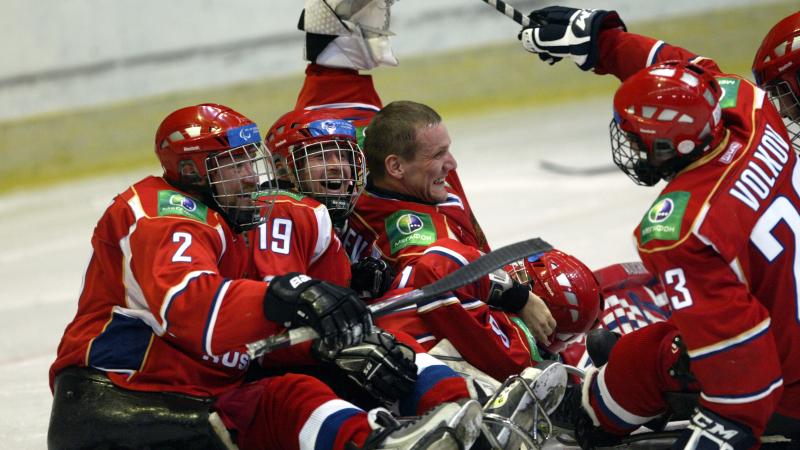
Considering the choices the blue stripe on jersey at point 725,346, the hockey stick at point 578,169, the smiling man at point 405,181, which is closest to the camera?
the blue stripe on jersey at point 725,346

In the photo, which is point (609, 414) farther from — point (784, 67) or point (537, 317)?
point (784, 67)

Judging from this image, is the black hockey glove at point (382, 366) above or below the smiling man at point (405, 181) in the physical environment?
below

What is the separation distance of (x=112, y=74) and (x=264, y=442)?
4203mm

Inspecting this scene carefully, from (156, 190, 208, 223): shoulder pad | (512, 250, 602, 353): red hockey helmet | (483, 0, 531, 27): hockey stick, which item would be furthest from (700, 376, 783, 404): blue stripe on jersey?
(483, 0, 531, 27): hockey stick

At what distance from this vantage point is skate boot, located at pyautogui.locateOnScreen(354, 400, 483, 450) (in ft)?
6.56

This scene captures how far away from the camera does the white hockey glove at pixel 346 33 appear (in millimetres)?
3359

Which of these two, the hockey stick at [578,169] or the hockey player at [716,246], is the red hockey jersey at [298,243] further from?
the hockey stick at [578,169]

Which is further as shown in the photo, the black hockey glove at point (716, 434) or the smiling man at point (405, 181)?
the smiling man at point (405, 181)

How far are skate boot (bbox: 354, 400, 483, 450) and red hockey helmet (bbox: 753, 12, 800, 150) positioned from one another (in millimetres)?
1133

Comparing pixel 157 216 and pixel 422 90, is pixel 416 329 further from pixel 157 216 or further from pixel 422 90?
pixel 422 90

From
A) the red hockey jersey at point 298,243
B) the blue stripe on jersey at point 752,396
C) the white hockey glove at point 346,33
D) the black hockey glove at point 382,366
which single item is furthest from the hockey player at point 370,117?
the blue stripe on jersey at point 752,396

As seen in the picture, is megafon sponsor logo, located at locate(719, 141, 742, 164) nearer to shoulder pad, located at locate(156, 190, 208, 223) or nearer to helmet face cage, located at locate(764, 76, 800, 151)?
helmet face cage, located at locate(764, 76, 800, 151)

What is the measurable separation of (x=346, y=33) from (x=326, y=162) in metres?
0.74

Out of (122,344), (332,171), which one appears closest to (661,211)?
(332,171)
